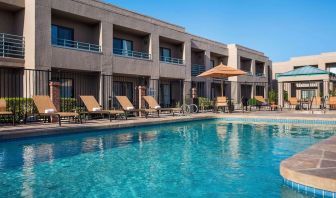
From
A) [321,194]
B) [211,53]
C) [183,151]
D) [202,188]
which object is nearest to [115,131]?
[183,151]

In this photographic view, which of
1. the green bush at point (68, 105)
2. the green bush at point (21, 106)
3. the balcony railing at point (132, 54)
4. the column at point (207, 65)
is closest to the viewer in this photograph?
the green bush at point (21, 106)

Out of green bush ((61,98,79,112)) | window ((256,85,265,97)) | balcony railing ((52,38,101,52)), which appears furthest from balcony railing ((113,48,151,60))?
window ((256,85,265,97))

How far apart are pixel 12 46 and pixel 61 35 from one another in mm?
3208

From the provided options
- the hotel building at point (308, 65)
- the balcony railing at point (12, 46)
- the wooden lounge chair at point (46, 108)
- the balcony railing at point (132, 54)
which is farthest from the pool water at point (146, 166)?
the hotel building at point (308, 65)

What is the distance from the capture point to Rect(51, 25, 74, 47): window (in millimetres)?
16297

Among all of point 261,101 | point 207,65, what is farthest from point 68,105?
point 207,65

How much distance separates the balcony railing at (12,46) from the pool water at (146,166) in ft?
25.4

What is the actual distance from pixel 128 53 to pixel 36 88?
27.9 ft

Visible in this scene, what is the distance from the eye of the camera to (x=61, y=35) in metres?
16.8

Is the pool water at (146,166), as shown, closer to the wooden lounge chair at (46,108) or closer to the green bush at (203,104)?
the wooden lounge chair at (46,108)

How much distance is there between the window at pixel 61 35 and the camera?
1630cm

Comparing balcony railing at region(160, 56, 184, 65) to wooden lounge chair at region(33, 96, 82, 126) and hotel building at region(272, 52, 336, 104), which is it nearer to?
hotel building at region(272, 52, 336, 104)

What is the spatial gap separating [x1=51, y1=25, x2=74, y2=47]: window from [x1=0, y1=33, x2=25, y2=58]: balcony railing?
184 cm

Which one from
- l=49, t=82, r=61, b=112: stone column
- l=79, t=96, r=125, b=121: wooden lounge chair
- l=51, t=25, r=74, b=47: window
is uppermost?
l=51, t=25, r=74, b=47: window
